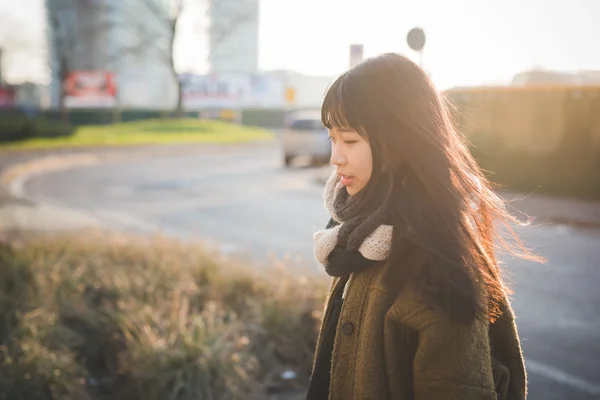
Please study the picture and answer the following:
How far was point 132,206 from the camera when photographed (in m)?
12.8

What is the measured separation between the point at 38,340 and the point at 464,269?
117 inches

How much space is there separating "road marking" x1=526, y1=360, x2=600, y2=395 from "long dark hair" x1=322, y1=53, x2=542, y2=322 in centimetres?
298

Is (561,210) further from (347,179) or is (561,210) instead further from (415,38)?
(347,179)

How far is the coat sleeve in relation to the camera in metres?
1.54

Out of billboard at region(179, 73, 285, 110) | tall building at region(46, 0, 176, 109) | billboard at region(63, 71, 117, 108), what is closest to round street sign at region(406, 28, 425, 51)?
billboard at region(63, 71, 117, 108)

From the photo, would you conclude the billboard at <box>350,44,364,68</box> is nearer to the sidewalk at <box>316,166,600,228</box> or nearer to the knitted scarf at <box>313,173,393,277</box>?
the knitted scarf at <box>313,173,393,277</box>

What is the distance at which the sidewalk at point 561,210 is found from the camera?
1063 cm

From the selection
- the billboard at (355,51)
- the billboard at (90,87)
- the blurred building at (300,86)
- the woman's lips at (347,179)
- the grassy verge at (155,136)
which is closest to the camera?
the woman's lips at (347,179)

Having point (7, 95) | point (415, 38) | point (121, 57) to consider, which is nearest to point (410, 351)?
point (415, 38)

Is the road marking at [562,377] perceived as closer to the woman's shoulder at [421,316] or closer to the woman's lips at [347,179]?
the woman's shoulder at [421,316]

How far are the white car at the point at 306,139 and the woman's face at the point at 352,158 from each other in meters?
18.6

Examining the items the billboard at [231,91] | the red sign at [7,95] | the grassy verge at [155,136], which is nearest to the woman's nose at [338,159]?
the grassy verge at [155,136]

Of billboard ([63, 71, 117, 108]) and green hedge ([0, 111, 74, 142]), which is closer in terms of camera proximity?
Answer: green hedge ([0, 111, 74, 142])

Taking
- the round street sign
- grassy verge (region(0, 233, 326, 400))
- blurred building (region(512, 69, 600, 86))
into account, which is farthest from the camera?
blurred building (region(512, 69, 600, 86))
